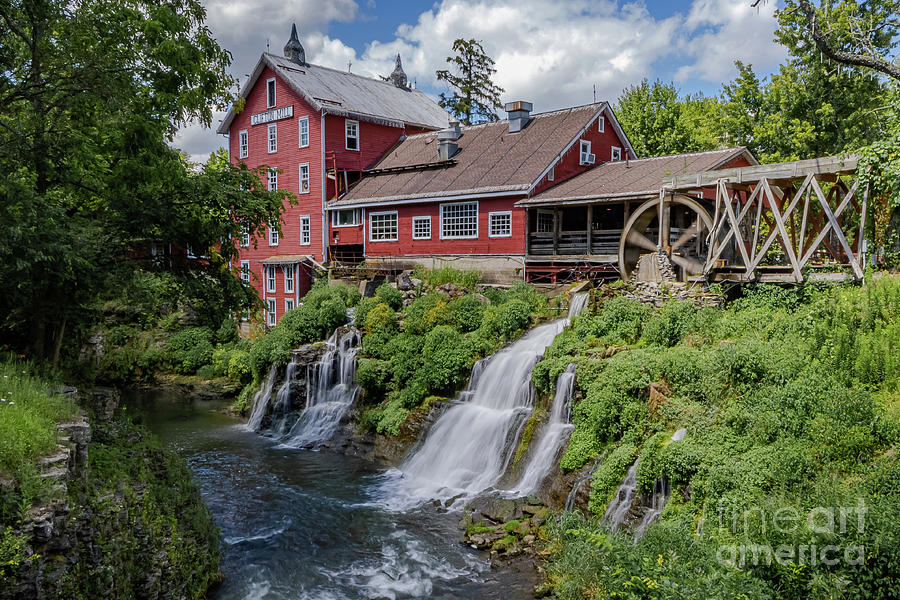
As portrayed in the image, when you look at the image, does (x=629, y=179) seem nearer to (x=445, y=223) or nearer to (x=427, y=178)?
(x=445, y=223)

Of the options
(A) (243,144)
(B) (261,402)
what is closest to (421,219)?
(B) (261,402)

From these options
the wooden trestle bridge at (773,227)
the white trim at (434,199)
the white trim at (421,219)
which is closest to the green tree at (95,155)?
the wooden trestle bridge at (773,227)

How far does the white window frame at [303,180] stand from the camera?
33.9 m

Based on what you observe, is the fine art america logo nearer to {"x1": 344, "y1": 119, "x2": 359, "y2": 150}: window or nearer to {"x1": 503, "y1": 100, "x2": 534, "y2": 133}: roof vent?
{"x1": 503, "y1": 100, "x2": 534, "y2": 133}: roof vent

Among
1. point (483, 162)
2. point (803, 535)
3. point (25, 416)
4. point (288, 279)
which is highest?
point (483, 162)

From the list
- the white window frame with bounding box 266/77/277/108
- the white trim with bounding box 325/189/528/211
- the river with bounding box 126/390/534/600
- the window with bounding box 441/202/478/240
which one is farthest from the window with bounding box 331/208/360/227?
the river with bounding box 126/390/534/600

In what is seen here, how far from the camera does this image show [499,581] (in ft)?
35.8

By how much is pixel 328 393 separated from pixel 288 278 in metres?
14.5

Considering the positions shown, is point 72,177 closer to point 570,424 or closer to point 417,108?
point 570,424

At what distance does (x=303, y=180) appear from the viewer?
34.1 meters

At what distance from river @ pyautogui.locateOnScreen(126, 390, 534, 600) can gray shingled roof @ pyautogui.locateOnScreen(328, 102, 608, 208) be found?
13.8m

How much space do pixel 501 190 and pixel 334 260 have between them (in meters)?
10.6

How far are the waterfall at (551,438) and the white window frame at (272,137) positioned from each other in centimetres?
2589

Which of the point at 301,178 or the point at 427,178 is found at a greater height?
the point at 301,178
